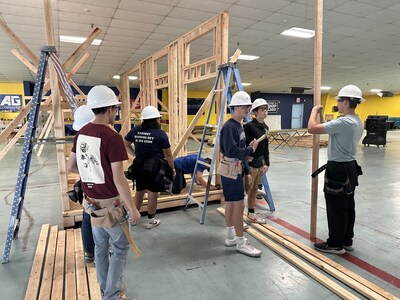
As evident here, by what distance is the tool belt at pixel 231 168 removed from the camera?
2744 mm

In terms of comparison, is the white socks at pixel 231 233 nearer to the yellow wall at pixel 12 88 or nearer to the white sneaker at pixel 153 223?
the white sneaker at pixel 153 223

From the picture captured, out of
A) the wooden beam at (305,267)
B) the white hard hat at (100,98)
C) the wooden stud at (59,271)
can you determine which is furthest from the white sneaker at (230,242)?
the white hard hat at (100,98)

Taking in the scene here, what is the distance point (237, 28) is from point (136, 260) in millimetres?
5931

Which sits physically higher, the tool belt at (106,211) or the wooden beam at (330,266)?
the tool belt at (106,211)

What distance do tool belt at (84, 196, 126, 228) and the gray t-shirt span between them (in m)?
2.02

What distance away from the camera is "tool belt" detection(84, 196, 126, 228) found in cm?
175

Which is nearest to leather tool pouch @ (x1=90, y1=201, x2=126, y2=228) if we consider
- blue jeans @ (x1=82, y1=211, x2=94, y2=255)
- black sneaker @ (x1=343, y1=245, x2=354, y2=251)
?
blue jeans @ (x1=82, y1=211, x2=94, y2=255)

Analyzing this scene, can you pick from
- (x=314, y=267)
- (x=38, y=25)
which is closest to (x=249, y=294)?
(x=314, y=267)

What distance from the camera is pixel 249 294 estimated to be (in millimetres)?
2207

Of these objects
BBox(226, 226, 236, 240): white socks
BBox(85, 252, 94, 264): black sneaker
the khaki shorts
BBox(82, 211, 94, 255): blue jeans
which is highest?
the khaki shorts

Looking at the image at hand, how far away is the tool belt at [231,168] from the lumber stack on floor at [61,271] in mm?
1551

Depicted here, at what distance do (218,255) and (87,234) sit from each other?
1342mm

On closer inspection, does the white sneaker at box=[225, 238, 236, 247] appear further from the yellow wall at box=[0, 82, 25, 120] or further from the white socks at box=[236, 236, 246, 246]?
the yellow wall at box=[0, 82, 25, 120]

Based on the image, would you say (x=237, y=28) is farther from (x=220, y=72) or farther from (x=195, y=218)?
(x=195, y=218)
